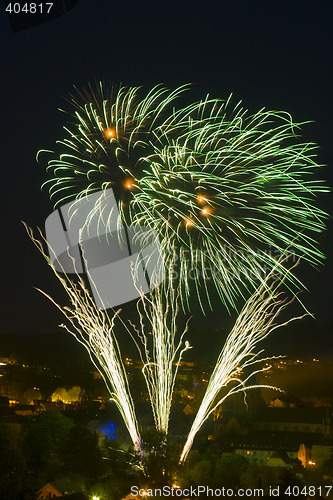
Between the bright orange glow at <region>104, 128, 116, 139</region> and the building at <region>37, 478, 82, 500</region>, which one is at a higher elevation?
the bright orange glow at <region>104, 128, 116, 139</region>

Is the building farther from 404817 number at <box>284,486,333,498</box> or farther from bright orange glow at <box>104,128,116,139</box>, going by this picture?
bright orange glow at <box>104,128,116,139</box>

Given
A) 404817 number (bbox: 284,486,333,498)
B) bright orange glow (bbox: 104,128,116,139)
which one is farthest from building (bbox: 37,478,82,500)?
bright orange glow (bbox: 104,128,116,139)

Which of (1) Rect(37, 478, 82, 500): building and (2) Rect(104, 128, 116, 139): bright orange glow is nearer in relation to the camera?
(2) Rect(104, 128, 116, 139): bright orange glow

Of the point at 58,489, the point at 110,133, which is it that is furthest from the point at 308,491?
the point at 110,133

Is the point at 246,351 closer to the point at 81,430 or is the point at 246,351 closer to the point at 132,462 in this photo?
the point at 132,462

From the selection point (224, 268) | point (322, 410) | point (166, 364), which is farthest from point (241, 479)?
point (322, 410)

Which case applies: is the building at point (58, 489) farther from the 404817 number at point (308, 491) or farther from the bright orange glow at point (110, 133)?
the bright orange glow at point (110, 133)

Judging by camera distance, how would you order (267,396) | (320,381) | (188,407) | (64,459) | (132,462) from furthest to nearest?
(267,396) < (320,381) < (188,407) < (64,459) < (132,462)

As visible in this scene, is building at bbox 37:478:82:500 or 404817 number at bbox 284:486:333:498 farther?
building at bbox 37:478:82:500

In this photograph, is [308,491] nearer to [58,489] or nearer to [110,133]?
[58,489]

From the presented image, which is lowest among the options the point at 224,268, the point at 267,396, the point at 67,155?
the point at 267,396

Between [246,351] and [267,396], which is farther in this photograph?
[267,396]
